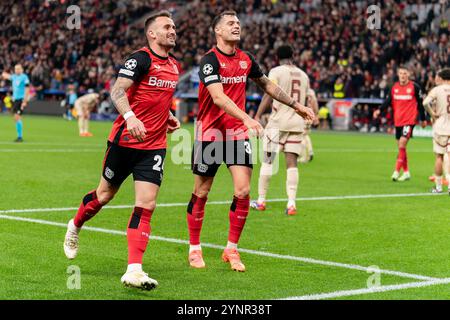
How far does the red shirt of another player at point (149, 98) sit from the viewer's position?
7324 mm

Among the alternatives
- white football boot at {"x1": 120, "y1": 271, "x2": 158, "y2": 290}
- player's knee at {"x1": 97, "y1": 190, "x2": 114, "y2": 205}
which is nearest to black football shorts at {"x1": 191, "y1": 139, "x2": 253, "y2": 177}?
player's knee at {"x1": 97, "y1": 190, "x2": 114, "y2": 205}

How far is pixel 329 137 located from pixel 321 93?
684 centimetres

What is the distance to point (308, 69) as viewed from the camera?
4319 centimetres

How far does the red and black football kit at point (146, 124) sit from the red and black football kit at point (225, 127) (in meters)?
0.99

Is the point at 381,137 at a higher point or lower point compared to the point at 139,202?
lower

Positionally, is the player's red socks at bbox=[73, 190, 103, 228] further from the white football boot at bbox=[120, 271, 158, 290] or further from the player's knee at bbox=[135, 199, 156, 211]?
the white football boot at bbox=[120, 271, 158, 290]

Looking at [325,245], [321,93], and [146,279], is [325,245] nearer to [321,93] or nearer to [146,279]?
[146,279]

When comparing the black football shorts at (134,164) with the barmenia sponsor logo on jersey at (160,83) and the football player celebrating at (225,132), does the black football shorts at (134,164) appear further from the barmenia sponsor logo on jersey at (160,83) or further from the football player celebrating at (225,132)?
the football player celebrating at (225,132)

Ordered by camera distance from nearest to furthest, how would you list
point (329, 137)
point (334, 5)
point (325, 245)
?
1. point (325, 245)
2. point (329, 137)
3. point (334, 5)

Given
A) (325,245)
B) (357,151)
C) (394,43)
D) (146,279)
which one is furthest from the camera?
(394,43)

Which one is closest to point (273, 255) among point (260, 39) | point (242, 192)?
point (242, 192)

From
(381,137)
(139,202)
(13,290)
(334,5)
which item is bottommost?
(381,137)

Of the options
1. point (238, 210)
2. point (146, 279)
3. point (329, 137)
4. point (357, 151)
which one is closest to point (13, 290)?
point (146, 279)

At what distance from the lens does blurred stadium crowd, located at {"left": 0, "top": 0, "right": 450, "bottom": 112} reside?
41.0 metres
